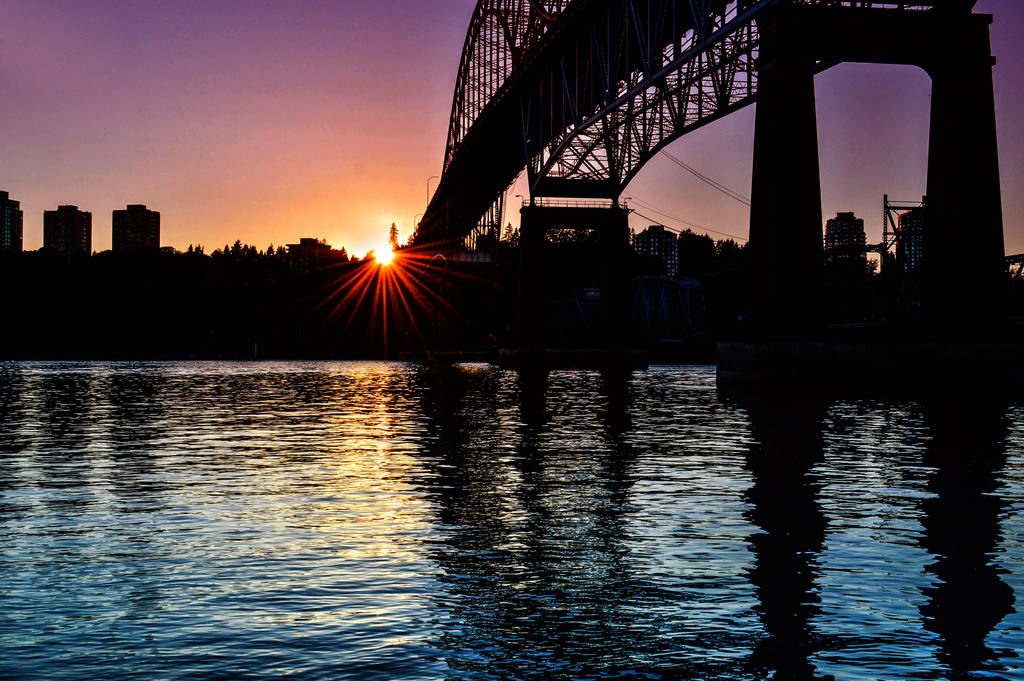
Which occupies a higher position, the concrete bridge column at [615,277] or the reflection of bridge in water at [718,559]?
the concrete bridge column at [615,277]

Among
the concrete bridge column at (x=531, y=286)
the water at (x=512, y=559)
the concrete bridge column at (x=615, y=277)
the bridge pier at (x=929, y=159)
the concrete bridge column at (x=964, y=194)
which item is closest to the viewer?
the water at (x=512, y=559)

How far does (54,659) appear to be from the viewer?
22.2 ft

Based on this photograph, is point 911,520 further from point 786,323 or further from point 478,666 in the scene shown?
point 786,323

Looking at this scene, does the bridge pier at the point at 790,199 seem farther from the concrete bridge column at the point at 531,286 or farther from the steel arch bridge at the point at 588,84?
the concrete bridge column at the point at 531,286

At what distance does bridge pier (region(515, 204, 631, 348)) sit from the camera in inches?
3275

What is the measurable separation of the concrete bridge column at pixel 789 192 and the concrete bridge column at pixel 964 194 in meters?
5.01

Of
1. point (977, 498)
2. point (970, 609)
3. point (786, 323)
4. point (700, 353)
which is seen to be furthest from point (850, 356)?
point (700, 353)

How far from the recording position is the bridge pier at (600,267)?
83188 mm

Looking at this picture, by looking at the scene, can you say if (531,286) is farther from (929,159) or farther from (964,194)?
(964,194)

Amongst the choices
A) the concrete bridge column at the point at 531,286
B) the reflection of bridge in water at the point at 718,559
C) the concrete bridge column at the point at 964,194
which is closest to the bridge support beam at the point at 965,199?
the concrete bridge column at the point at 964,194

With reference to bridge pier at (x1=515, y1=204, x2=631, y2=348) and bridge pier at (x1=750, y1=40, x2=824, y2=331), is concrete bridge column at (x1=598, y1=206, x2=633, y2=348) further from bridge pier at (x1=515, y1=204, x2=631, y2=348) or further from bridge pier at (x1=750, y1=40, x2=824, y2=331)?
bridge pier at (x1=750, y1=40, x2=824, y2=331)

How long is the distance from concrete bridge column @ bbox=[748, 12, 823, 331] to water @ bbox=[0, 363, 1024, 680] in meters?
19.5

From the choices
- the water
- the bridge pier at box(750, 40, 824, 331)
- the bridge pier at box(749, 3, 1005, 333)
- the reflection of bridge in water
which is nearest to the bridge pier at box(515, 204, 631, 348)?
the bridge pier at box(749, 3, 1005, 333)

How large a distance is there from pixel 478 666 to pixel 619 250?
77952mm
